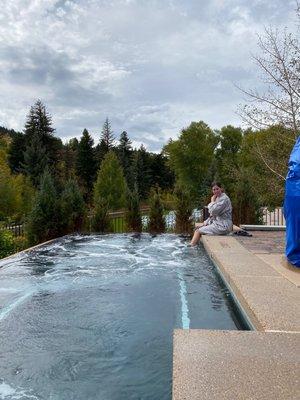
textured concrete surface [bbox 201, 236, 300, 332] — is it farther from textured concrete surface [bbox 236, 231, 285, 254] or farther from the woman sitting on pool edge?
the woman sitting on pool edge

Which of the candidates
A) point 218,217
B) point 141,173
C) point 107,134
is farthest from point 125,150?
point 218,217

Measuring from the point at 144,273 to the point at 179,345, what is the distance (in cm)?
401

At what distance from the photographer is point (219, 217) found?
9750 millimetres

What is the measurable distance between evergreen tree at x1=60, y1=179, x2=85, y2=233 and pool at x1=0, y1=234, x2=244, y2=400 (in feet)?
14.0

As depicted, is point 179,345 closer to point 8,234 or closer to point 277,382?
point 277,382

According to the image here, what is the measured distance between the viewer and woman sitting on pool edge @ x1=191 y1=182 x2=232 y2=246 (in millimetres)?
9461

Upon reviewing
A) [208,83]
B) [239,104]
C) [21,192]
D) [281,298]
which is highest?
[208,83]

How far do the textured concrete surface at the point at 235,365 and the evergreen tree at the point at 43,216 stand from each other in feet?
30.7

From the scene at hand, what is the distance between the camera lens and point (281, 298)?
13.1 ft

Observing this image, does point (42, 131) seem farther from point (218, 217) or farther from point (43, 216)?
point (218, 217)

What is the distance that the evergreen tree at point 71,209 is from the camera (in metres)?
12.6

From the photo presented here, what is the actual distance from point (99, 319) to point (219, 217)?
5774 millimetres

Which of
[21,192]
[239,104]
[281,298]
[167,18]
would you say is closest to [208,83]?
[239,104]

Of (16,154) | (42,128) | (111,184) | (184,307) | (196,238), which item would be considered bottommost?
(184,307)
